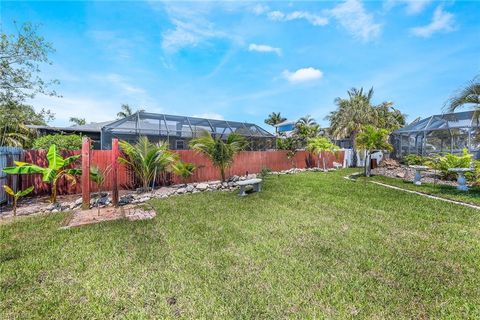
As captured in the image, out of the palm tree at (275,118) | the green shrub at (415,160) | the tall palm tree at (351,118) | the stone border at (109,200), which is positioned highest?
the palm tree at (275,118)

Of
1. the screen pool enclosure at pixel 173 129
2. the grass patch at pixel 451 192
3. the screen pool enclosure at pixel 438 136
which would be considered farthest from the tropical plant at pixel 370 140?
the screen pool enclosure at pixel 173 129

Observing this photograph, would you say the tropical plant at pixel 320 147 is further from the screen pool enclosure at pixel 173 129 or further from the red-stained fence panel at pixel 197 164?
the screen pool enclosure at pixel 173 129

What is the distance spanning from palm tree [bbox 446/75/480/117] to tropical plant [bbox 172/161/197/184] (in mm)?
11173

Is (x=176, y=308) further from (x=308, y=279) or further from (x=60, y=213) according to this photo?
(x=60, y=213)

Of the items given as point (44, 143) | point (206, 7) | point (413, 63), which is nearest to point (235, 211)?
point (206, 7)

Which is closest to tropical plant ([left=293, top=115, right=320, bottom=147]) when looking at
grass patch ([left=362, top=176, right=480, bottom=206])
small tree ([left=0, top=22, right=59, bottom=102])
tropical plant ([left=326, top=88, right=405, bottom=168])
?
tropical plant ([left=326, top=88, right=405, bottom=168])

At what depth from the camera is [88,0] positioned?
24.5 feet

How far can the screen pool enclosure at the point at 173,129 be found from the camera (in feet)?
46.6

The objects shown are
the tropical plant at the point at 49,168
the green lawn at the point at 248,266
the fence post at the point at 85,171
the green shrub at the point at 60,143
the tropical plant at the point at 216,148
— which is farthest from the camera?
the tropical plant at the point at 216,148

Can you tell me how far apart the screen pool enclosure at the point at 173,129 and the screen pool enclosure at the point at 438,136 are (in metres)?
11.5

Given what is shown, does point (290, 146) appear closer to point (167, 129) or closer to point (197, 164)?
point (167, 129)

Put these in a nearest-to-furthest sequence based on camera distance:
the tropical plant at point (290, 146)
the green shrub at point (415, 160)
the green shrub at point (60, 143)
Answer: the green shrub at point (60, 143)
the green shrub at point (415, 160)
the tropical plant at point (290, 146)

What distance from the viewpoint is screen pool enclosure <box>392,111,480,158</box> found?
16.0m

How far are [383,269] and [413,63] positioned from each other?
11203 millimetres
